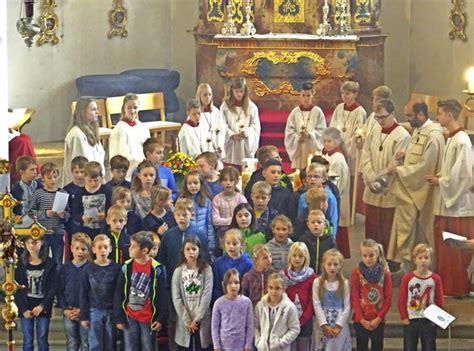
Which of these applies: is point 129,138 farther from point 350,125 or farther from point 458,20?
point 458,20

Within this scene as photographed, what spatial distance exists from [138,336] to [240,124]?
4.87 metres

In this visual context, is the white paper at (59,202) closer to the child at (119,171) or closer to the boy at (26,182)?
the boy at (26,182)

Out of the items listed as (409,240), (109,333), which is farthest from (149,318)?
(409,240)

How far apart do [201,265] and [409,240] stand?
111 inches

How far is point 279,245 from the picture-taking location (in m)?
15.4

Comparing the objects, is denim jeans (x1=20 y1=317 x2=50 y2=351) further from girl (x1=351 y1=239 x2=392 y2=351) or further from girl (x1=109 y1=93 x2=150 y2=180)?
girl (x1=109 y1=93 x2=150 y2=180)

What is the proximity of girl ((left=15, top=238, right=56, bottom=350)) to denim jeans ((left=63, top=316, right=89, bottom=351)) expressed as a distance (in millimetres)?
190

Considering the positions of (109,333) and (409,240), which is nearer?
(109,333)

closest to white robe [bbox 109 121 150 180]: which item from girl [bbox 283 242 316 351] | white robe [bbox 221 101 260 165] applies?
white robe [bbox 221 101 260 165]

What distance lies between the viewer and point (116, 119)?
2333cm

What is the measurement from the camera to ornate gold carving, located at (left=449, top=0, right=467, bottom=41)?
22969 millimetres

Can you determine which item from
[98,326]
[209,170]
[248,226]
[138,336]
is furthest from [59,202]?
[248,226]

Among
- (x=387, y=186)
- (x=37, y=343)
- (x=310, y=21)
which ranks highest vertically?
(x=310, y=21)

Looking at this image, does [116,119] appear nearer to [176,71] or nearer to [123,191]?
[176,71]
